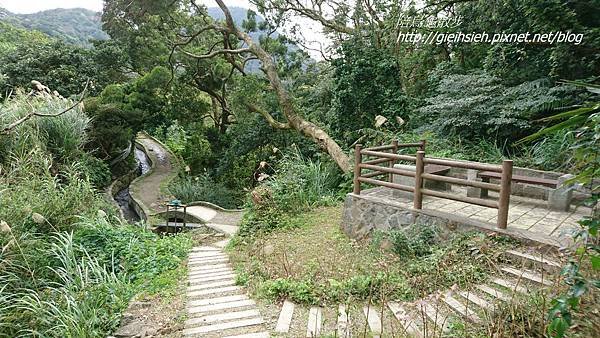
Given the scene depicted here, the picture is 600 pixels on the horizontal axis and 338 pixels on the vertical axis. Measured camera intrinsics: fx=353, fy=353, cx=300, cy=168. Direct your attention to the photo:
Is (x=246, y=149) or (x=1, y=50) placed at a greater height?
(x=1, y=50)

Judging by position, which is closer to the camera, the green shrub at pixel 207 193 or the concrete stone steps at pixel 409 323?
the concrete stone steps at pixel 409 323

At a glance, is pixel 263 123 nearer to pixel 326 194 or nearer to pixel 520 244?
pixel 326 194

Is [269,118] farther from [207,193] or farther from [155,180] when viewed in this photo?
[155,180]

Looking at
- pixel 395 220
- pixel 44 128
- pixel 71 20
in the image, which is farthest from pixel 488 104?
pixel 71 20

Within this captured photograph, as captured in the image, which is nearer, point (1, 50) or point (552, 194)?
point (552, 194)

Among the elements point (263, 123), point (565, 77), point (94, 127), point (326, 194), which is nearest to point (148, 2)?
point (94, 127)

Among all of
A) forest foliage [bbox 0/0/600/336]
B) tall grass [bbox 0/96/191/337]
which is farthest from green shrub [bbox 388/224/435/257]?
tall grass [bbox 0/96/191/337]

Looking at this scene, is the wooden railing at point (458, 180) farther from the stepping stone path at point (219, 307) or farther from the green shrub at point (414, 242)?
the stepping stone path at point (219, 307)

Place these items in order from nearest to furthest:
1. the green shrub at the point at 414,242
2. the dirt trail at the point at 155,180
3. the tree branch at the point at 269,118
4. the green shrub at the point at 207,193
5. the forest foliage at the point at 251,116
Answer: the forest foliage at the point at 251,116, the green shrub at the point at 414,242, the tree branch at the point at 269,118, the dirt trail at the point at 155,180, the green shrub at the point at 207,193

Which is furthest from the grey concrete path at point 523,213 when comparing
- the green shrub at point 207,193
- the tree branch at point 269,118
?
the green shrub at point 207,193

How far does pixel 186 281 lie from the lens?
3957 mm

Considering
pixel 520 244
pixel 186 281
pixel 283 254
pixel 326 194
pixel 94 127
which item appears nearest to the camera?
pixel 520 244

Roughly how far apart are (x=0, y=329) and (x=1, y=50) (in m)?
16.9

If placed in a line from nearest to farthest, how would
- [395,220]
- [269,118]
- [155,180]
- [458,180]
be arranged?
[458,180] < [395,220] < [269,118] < [155,180]
